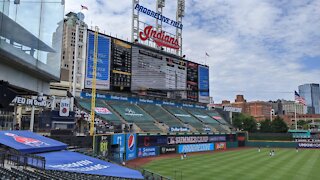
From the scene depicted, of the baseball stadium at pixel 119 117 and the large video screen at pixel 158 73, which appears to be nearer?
the baseball stadium at pixel 119 117

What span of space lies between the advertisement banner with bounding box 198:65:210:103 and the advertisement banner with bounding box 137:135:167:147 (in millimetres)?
19265

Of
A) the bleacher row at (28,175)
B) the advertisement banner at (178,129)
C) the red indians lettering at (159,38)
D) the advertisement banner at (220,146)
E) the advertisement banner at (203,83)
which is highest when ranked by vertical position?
the red indians lettering at (159,38)

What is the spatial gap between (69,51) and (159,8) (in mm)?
88216

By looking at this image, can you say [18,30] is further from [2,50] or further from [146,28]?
[146,28]

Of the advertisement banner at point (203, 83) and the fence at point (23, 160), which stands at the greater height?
the advertisement banner at point (203, 83)

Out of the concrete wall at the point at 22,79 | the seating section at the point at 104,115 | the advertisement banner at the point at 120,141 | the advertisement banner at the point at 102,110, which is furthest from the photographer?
the advertisement banner at the point at 102,110

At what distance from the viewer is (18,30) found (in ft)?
25.9

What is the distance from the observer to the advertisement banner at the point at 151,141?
45894mm

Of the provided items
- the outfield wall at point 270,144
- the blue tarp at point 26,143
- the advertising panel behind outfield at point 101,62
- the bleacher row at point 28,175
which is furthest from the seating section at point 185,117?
the bleacher row at point 28,175

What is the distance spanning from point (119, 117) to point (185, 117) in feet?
60.3

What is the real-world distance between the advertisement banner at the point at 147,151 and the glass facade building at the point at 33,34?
36.2 meters

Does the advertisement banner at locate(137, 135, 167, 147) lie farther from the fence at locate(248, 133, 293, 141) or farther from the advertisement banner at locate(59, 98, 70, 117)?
the fence at locate(248, 133, 293, 141)

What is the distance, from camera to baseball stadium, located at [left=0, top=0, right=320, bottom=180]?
390 inches

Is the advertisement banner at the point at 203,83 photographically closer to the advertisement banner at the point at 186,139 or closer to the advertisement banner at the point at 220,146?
the advertisement banner at the point at 220,146
